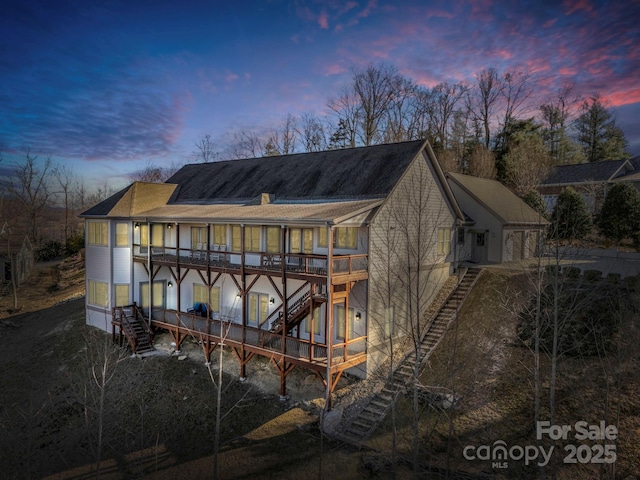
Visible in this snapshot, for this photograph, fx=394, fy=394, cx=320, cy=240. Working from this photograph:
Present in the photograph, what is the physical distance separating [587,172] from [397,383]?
34784mm

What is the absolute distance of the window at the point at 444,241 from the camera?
73.5 feet

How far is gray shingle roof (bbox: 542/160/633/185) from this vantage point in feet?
123

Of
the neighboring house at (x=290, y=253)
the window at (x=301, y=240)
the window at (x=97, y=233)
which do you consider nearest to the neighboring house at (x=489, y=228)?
the neighboring house at (x=290, y=253)

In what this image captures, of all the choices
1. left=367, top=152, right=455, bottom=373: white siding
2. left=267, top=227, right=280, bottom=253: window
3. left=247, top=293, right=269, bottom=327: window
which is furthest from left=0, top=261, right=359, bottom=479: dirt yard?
left=267, top=227, right=280, bottom=253: window

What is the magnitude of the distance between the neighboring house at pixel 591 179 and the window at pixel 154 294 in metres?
34.2

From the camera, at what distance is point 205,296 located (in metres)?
23.1

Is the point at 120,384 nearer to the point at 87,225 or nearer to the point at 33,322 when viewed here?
the point at 87,225

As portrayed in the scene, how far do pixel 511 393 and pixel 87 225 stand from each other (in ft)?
83.8

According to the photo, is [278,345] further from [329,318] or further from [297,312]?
[329,318]

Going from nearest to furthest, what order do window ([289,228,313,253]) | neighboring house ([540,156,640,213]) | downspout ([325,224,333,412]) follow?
downspout ([325,224,333,412]) → window ([289,228,313,253]) → neighboring house ([540,156,640,213])

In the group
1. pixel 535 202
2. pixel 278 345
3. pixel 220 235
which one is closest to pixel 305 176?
pixel 220 235

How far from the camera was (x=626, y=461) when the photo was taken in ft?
39.2

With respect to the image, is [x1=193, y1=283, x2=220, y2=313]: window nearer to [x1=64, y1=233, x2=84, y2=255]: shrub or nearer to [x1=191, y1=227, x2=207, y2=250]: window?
[x1=191, y1=227, x2=207, y2=250]: window

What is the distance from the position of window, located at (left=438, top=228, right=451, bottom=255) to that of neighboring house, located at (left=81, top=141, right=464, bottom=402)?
0.38 feet
